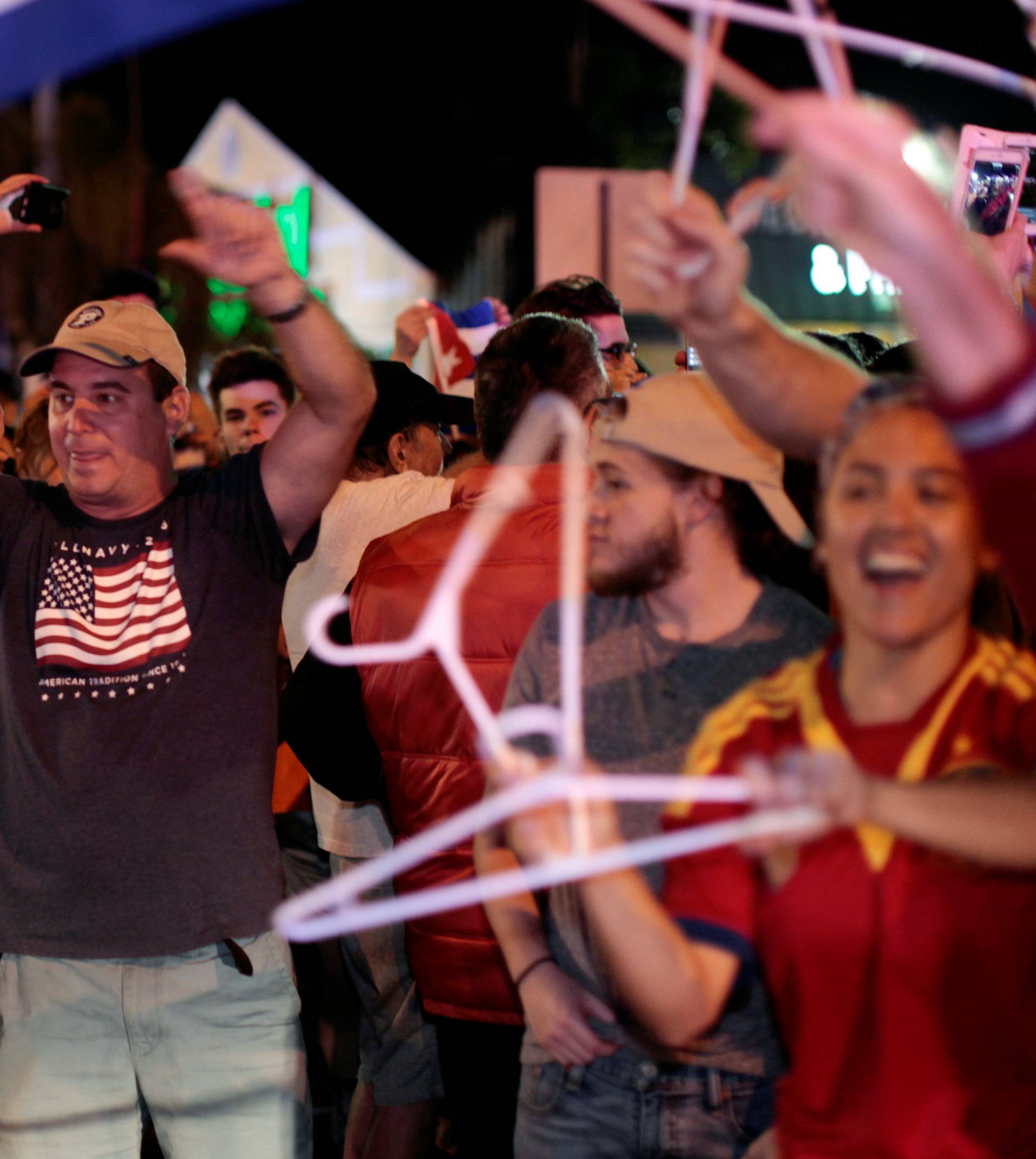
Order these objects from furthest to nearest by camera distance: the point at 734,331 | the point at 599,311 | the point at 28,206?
the point at 599,311, the point at 28,206, the point at 734,331

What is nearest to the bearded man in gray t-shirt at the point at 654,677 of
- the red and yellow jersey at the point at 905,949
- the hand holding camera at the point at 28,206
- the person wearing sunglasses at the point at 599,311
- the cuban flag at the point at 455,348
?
the red and yellow jersey at the point at 905,949

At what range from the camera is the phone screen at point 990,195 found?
92.7 inches

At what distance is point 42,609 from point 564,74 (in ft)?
42.0

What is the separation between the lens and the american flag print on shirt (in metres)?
2.48

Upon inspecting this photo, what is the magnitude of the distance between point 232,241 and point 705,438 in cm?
79

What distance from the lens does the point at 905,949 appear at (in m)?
1.46

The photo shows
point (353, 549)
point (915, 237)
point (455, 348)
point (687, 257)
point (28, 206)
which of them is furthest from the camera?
point (455, 348)

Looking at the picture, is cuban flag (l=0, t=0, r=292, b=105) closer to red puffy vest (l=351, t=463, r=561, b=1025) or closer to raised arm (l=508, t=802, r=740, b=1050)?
raised arm (l=508, t=802, r=740, b=1050)

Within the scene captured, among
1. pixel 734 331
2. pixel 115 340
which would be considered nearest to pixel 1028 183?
pixel 734 331

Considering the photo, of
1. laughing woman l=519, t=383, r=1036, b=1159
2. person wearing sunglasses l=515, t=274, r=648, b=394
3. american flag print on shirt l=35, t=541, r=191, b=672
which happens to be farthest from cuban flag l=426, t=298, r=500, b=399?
laughing woman l=519, t=383, r=1036, b=1159

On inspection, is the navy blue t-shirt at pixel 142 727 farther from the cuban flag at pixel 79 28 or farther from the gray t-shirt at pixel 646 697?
the cuban flag at pixel 79 28

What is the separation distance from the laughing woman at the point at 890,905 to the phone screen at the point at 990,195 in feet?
3.46

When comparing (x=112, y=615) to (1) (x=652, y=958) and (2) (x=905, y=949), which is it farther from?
(2) (x=905, y=949)

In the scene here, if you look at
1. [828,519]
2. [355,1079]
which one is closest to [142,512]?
[828,519]
